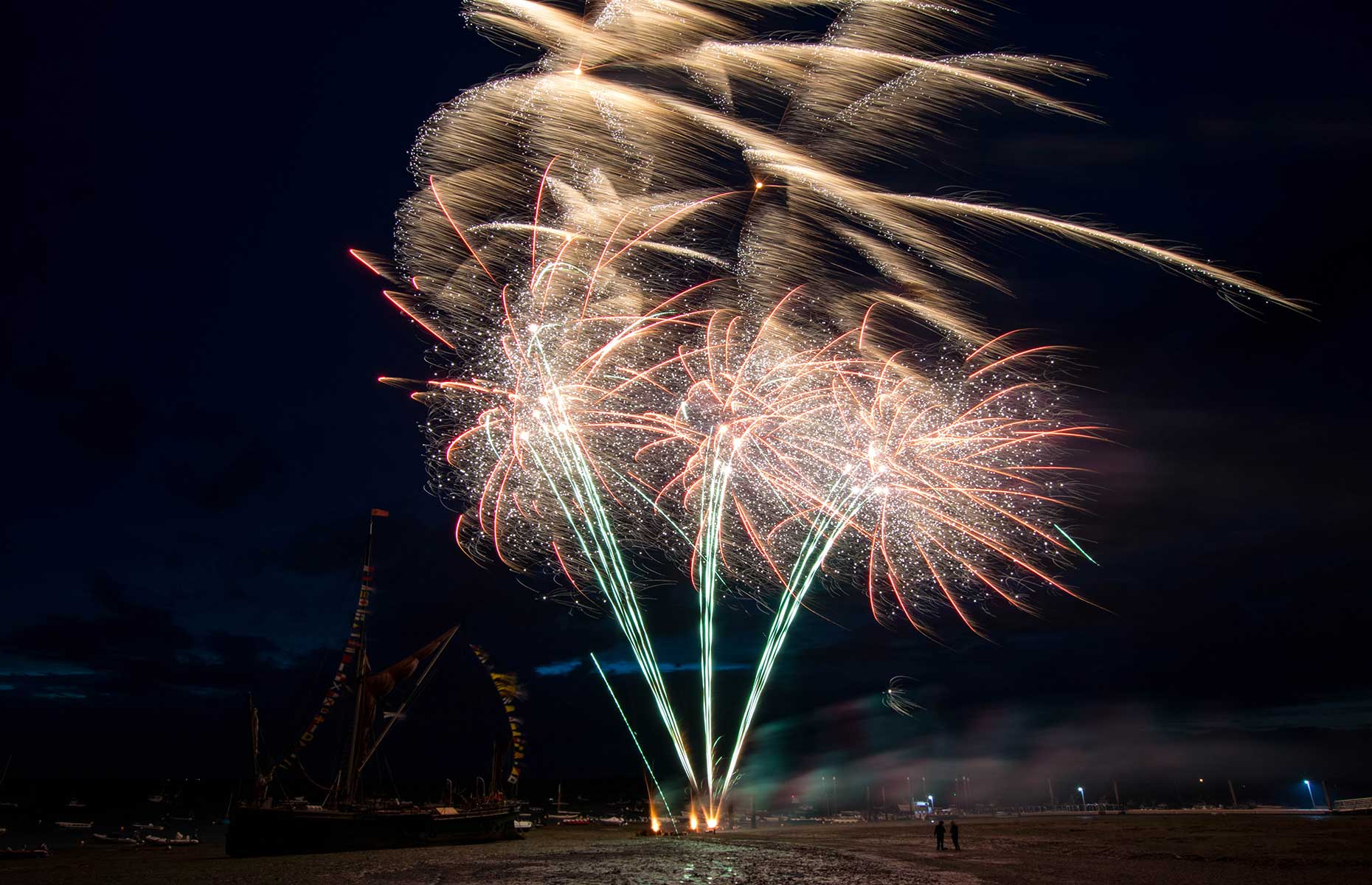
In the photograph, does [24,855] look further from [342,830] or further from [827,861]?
[827,861]

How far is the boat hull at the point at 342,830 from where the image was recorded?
36059mm

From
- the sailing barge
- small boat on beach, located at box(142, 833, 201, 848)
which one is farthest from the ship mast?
small boat on beach, located at box(142, 833, 201, 848)

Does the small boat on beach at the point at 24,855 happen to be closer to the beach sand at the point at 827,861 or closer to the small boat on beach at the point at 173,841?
the beach sand at the point at 827,861

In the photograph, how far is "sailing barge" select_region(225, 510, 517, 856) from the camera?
36.4 metres

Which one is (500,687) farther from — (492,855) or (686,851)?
(686,851)

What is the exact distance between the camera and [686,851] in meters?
29.0

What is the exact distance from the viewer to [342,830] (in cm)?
3825

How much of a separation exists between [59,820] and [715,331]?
126218mm

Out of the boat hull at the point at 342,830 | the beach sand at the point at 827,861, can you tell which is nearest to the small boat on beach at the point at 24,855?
the beach sand at the point at 827,861

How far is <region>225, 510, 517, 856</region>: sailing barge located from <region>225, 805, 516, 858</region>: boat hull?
4 centimetres

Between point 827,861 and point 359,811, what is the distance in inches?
1028

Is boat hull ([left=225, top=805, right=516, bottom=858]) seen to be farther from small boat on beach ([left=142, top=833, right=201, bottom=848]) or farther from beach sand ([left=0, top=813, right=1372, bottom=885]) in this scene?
small boat on beach ([left=142, top=833, right=201, bottom=848])

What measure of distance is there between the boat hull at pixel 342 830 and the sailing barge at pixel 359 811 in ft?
0.12

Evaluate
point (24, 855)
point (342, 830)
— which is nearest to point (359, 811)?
point (342, 830)
